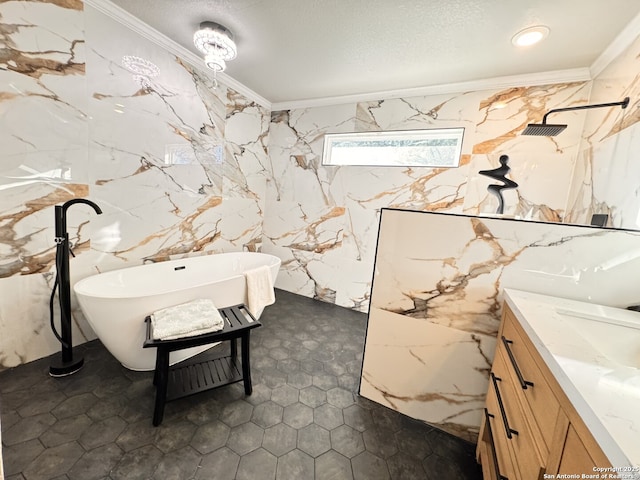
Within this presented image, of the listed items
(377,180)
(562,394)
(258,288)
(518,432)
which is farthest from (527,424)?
(377,180)

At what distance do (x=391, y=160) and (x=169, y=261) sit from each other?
8.58 feet

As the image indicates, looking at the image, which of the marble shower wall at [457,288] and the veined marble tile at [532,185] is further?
the veined marble tile at [532,185]

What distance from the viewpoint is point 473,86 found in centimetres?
253

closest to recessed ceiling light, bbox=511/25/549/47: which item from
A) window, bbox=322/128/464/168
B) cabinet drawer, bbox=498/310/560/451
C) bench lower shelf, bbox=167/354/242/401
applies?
window, bbox=322/128/464/168

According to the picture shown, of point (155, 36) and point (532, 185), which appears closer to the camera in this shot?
point (155, 36)

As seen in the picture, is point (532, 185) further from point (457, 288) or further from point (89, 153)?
point (89, 153)

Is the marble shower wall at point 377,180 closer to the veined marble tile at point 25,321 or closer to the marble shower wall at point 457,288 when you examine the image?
the marble shower wall at point 457,288

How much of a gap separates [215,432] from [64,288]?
1.37 metres

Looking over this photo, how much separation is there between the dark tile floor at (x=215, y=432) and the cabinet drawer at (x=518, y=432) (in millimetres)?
563

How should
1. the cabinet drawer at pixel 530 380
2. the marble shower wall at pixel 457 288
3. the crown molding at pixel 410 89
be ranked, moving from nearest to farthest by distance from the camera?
the cabinet drawer at pixel 530 380 → the marble shower wall at pixel 457 288 → the crown molding at pixel 410 89

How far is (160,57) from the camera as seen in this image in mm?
2316

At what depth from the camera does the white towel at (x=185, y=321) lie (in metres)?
1.49

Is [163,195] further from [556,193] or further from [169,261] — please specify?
[556,193]

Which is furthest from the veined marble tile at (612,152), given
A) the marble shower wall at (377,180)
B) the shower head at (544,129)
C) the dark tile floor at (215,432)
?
the dark tile floor at (215,432)
